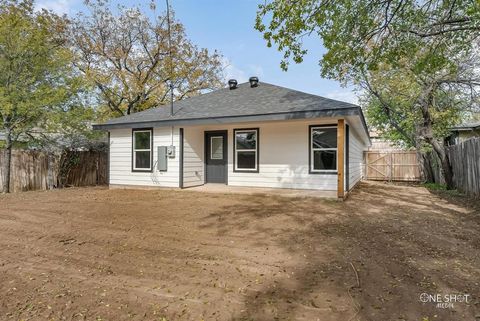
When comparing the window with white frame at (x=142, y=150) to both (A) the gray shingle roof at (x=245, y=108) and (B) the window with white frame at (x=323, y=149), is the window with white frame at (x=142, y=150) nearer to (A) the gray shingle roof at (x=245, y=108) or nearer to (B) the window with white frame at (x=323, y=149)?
(A) the gray shingle roof at (x=245, y=108)

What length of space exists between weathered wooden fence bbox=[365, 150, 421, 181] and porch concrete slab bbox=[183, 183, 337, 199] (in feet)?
33.8

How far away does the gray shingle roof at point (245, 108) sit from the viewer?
7.89 m

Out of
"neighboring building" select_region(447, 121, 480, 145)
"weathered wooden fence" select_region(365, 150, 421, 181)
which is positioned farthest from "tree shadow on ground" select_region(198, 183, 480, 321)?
"neighboring building" select_region(447, 121, 480, 145)

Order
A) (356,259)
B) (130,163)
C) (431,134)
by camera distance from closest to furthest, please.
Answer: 1. (356,259)
2. (130,163)
3. (431,134)

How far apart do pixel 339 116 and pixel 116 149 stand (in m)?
7.91

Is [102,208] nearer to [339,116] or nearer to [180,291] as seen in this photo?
[180,291]

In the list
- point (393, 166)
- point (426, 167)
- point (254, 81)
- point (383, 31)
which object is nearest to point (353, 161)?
point (254, 81)

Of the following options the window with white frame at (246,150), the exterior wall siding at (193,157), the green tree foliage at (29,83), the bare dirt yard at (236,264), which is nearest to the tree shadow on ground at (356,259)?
the bare dirt yard at (236,264)

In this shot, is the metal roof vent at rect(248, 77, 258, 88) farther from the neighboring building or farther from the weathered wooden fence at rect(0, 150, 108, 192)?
the neighboring building

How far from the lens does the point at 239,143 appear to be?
33.6 ft

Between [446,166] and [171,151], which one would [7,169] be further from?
[446,166]

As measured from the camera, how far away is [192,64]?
64.2 ft

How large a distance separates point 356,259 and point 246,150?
6.71 metres

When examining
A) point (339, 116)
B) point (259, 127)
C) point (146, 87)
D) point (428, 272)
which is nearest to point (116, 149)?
point (259, 127)
